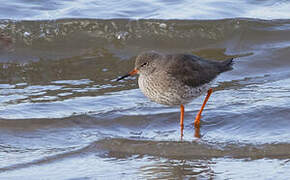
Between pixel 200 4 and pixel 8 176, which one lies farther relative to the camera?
pixel 200 4

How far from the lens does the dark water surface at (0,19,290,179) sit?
4.87 meters

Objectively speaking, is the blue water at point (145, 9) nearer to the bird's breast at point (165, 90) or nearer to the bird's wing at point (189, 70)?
the bird's wing at point (189, 70)

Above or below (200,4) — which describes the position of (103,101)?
below

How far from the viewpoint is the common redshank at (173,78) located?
6016 mm

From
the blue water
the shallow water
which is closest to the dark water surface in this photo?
the shallow water

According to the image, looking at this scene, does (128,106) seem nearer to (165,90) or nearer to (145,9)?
(165,90)

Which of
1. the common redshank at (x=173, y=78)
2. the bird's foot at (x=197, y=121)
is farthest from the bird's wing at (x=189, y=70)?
the bird's foot at (x=197, y=121)

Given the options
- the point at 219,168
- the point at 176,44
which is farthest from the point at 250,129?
the point at 176,44

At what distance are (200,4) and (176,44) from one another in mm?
1413

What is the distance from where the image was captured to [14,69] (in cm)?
849

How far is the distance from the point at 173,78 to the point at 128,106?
85 centimetres

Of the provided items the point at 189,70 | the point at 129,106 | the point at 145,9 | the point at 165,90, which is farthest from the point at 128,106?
the point at 145,9

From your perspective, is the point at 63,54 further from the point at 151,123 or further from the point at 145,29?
the point at 151,123

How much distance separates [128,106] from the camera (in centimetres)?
666
